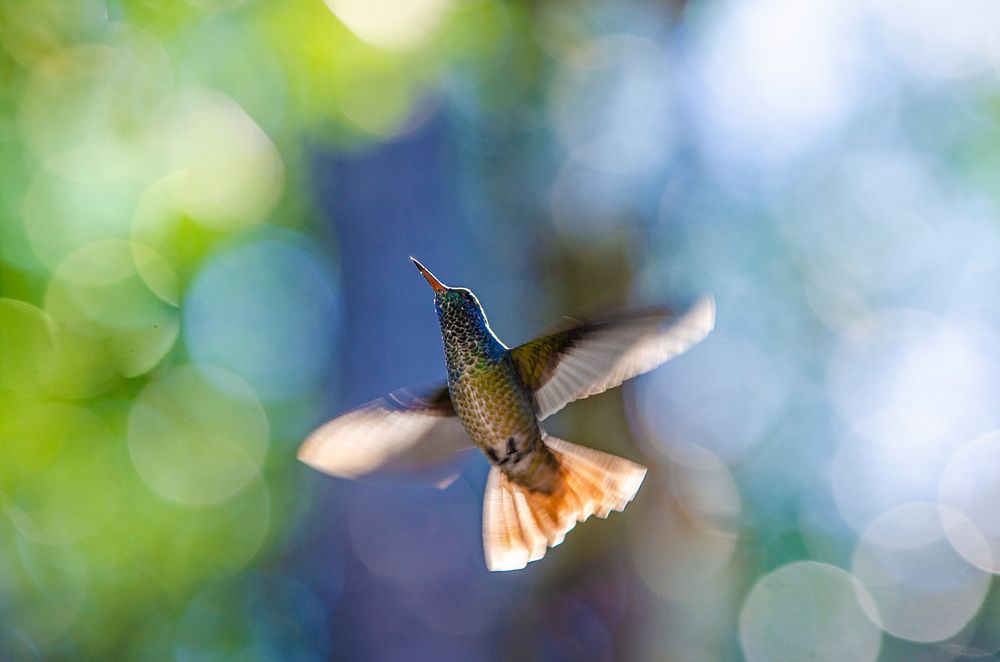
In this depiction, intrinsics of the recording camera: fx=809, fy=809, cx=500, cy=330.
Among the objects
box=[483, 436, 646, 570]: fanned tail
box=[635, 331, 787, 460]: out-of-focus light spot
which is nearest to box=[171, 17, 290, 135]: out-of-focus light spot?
box=[635, 331, 787, 460]: out-of-focus light spot

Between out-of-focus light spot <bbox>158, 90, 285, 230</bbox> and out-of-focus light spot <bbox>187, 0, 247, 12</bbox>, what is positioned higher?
out-of-focus light spot <bbox>187, 0, 247, 12</bbox>

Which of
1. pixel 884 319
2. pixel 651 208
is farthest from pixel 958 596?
pixel 651 208

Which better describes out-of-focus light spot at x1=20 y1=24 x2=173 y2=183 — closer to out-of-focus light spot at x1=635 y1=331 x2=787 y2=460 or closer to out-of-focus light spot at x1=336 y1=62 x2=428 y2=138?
out-of-focus light spot at x1=336 y1=62 x2=428 y2=138

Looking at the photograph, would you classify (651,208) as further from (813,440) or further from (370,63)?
(813,440)

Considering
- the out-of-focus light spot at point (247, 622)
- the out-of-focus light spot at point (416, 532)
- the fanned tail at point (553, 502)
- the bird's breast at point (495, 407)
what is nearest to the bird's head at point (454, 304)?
the bird's breast at point (495, 407)

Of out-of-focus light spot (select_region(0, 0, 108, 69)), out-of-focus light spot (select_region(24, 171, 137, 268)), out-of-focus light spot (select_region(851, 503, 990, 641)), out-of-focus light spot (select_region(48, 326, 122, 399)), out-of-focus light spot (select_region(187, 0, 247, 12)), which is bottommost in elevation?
out-of-focus light spot (select_region(851, 503, 990, 641))

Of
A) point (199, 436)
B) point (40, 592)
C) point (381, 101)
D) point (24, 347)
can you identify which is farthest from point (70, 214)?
point (40, 592)

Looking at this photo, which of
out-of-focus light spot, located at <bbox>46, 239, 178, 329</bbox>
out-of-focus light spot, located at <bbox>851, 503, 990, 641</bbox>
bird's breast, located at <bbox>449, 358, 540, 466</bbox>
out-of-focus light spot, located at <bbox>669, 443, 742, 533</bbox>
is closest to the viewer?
bird's breast, located at <bbox>449, 358, 540, 466</bbox>
